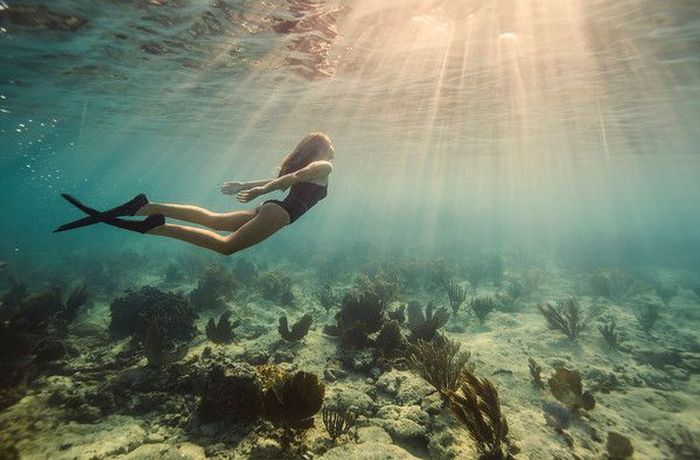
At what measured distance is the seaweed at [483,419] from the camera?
4.68 m

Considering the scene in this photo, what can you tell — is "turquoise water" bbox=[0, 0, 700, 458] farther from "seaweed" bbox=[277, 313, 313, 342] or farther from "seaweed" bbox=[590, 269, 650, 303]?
"seaweed" bbox=[277, 313, 313, 342]

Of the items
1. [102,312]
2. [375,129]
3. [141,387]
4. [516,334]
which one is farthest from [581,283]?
[102,312]

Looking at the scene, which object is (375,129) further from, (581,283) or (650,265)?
(650,265)

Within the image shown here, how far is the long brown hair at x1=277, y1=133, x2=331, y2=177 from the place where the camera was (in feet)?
19.9

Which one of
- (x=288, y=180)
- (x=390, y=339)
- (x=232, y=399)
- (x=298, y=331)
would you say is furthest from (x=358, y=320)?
(x=288, y=180)

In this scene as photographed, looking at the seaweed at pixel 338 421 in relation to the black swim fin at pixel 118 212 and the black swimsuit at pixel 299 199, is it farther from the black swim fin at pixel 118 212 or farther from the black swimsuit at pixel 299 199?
the black swim fin at pixel 118 212

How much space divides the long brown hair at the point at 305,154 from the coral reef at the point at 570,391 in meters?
5.97

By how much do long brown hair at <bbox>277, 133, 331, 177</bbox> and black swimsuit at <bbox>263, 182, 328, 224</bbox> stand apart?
400mm

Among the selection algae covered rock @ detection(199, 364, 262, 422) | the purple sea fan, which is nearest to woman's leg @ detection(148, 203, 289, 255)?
algae covered rock @ detection(199, 364, 262, 422)

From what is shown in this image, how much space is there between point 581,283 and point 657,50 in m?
13.3

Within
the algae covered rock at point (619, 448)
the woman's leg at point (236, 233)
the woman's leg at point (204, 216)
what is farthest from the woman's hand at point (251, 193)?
the algae covered rock at point (619, 448)

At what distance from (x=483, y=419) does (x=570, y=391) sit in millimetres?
2898

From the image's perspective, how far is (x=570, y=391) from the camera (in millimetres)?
6582

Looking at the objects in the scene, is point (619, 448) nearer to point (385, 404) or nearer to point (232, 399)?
point (385, 404)
